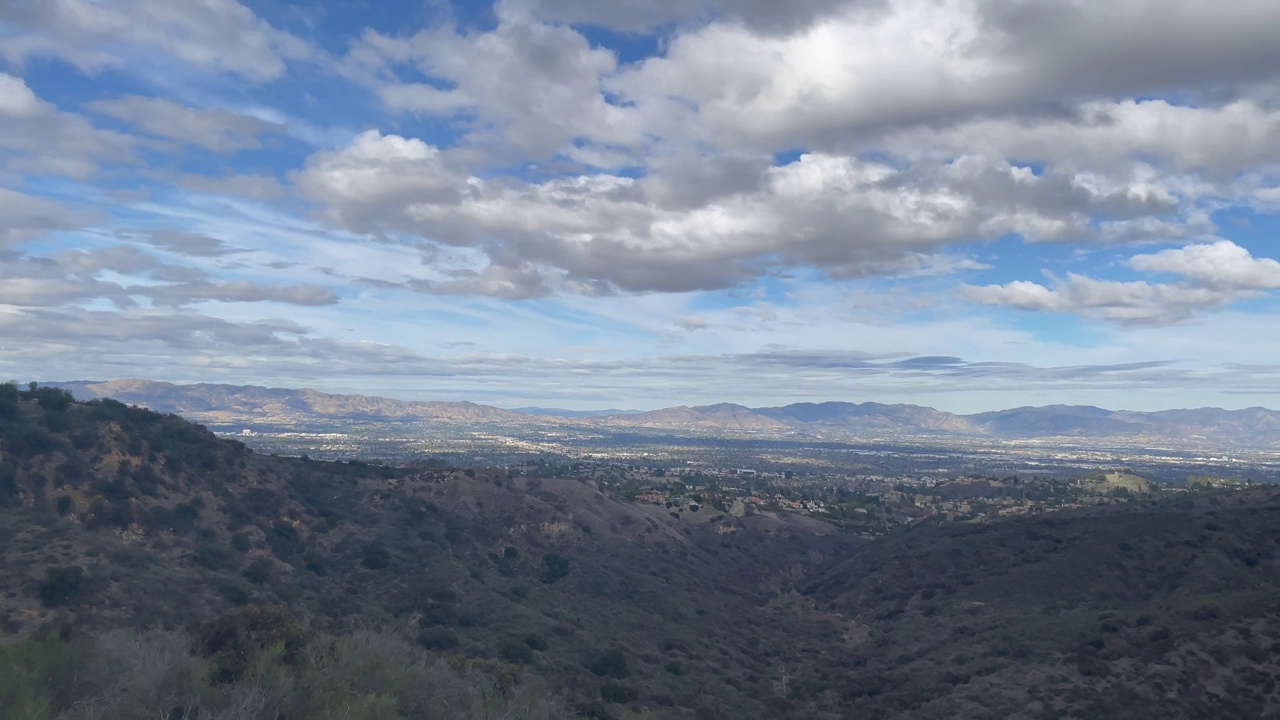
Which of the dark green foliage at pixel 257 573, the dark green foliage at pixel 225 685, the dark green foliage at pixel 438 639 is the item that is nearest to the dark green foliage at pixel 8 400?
the dark green foliage at pixel 257 573

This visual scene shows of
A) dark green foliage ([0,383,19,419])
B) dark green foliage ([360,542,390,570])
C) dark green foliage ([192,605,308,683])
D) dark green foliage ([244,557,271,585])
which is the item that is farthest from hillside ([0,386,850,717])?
dark green foliage ([192,605,308,683])

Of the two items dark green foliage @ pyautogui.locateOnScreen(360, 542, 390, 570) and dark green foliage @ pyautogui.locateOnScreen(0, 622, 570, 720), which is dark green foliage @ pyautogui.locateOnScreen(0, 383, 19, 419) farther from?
dark green foliage @ pyautogui.locateOnScreen(0, 622, 570, 720)

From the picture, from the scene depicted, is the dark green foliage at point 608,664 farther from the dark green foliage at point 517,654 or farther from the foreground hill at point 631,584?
the dark green foliage at point 517,654

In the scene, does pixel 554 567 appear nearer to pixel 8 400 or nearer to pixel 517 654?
pixel 517 654

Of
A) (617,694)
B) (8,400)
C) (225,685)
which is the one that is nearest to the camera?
(225,685)

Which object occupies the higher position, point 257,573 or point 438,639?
point 257,573

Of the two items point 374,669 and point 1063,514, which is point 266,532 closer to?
point 374,669

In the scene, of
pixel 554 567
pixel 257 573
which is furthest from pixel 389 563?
pixel 554 567

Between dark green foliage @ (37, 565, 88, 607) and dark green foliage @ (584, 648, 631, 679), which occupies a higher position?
dark green foliage @ (37, 565, 88, 607)

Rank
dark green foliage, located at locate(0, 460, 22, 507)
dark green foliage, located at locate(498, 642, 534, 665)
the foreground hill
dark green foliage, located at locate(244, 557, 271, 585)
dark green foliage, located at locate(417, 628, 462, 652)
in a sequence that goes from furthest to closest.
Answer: dark green foliage, located at locate(244, 557, 271, 585), dark green foliage, located at locate(0, 460, 22, 507), dark green foliage, located at locate(417, 628, 462, 652), dark green foliage, located at locate(498, 642, 534, 665), the foreground hill
